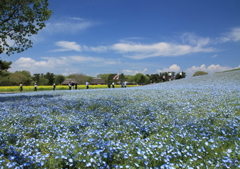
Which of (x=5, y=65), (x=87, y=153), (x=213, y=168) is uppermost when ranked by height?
(x=5, y=65)

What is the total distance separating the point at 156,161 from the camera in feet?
12.8

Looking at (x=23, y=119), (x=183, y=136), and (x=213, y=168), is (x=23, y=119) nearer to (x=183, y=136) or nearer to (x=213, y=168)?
(x=183, y=136)

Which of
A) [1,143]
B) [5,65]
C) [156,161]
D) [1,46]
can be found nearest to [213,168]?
[156,161]

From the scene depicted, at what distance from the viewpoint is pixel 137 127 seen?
590 cm

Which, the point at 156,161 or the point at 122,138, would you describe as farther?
the point at 122,138

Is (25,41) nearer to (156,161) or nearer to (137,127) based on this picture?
(137,127)

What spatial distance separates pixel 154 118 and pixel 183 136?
8.52ft

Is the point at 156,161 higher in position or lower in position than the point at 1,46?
lower

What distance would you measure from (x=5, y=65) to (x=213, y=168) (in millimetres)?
39665

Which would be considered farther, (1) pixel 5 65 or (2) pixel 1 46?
(1) pixel 5 65

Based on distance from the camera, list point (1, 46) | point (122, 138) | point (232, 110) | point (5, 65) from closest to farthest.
A: point (122, 138)
point (232, 110)
point (1, 46)
point (5, 65)

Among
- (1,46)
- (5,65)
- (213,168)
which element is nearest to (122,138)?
(213,168)

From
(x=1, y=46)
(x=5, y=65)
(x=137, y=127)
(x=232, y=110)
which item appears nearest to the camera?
(x=137, y=127)

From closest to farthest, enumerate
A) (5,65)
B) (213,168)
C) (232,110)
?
(213,168), (232,110), (5,65)
